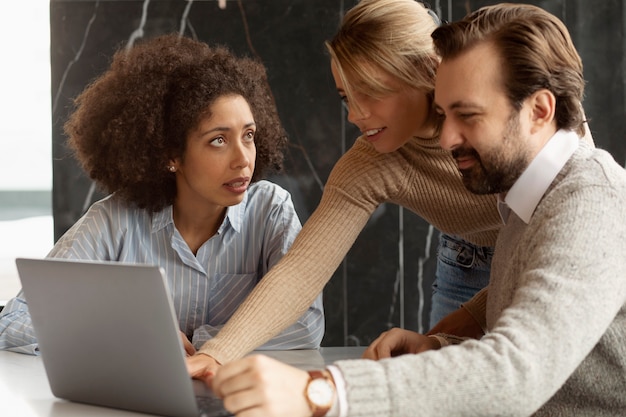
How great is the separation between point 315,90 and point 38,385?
1938mm

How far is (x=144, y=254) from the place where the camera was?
2096 millimetres

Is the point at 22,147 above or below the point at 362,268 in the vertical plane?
above

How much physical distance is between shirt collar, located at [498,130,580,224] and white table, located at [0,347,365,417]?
52cm

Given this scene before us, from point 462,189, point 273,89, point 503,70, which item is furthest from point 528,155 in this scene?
point 273,89

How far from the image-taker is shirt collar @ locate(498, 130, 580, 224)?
1298 mm

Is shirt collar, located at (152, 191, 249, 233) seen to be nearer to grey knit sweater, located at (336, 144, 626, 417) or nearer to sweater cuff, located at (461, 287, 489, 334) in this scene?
sweater cuff, located at (461, 287, 489, 334)

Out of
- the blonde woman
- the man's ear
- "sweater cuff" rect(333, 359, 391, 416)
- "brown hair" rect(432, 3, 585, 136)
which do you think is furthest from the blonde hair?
"sweater cuff" rect(333, 359, 391, 416)

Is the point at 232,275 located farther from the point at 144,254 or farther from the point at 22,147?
the point at 22,147

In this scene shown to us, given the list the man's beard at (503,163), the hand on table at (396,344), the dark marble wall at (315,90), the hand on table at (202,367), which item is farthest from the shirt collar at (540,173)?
the dark marble wall at (315,90)

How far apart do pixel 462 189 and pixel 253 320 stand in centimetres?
55

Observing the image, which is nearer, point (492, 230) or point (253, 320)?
point (253, 320)

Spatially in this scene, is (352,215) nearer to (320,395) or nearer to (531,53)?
(531,53)

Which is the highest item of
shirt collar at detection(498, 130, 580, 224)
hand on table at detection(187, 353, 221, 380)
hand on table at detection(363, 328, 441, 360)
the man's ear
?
the man's ear

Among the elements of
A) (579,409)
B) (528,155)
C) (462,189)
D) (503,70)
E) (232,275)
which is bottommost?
(232,275)
